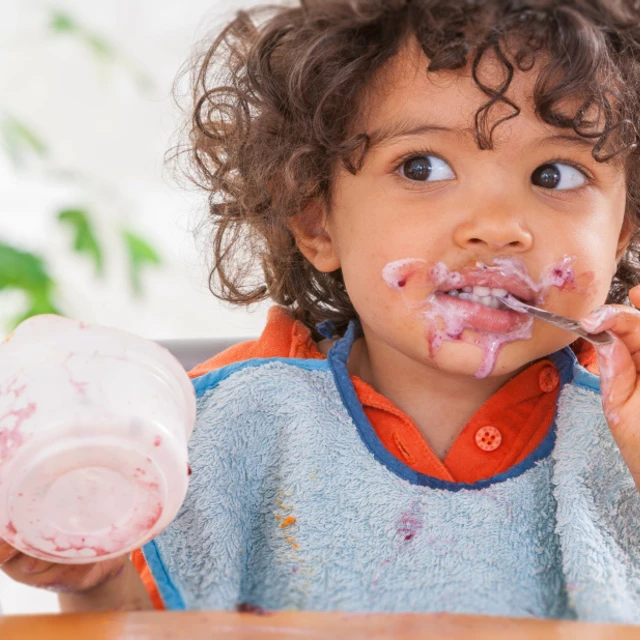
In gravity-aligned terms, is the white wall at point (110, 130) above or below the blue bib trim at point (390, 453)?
below

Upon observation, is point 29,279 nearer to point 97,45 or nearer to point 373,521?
point 97,45

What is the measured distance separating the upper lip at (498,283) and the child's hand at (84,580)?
468mm

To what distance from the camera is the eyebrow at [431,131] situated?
980 millimetres

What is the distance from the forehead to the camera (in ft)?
3.14

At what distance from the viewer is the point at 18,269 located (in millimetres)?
2234

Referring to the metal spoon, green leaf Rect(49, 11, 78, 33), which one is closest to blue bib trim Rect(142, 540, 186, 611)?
the metal spoon

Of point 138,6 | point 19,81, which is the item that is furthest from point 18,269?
point 138,6

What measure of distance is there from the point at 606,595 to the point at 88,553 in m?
0.51

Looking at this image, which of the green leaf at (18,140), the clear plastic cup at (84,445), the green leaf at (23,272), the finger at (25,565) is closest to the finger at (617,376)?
the clear plastic cup at (84,445)

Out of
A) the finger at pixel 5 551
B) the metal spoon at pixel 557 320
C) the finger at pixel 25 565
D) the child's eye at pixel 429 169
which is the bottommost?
the finger at pixel 25 565

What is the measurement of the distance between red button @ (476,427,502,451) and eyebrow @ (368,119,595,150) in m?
0.35

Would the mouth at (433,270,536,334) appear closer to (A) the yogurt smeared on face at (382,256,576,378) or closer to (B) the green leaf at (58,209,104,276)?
(A) the yogurt smeared on face at (382,256,576,378)

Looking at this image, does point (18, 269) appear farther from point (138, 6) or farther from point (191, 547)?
point (191, 547)

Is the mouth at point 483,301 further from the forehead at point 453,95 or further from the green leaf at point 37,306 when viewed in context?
the green leaf at point 37,306
